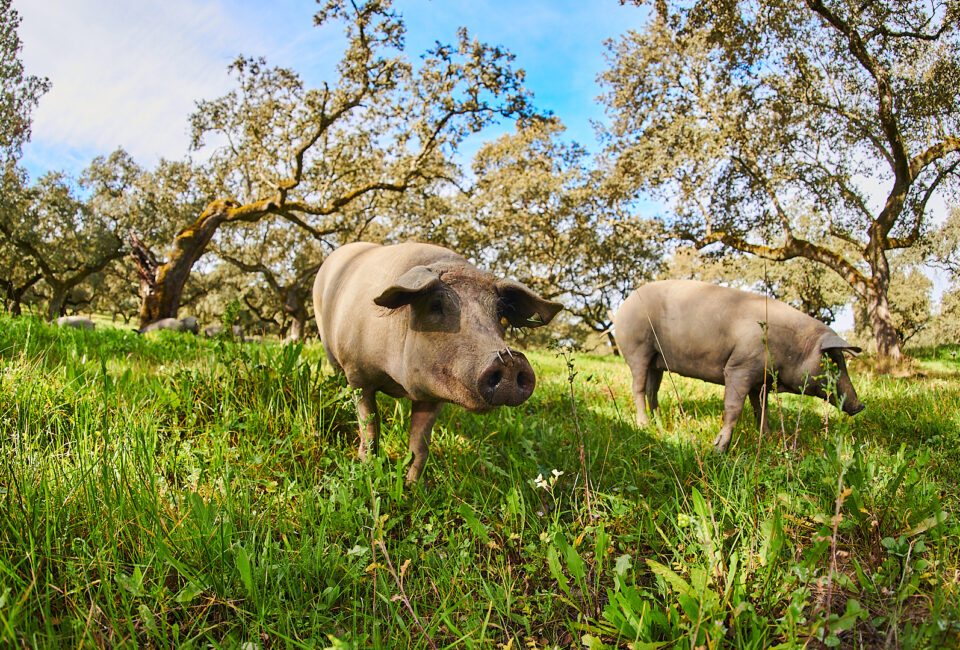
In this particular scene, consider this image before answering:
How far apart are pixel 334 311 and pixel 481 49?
14025mm

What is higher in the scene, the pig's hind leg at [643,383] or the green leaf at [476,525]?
the pig's hind leg at [643,383]

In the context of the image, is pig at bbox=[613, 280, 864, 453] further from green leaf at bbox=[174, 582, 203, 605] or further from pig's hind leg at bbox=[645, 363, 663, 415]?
green leaf at bbox=[174, 582, 203, 605]

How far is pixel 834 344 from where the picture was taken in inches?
196

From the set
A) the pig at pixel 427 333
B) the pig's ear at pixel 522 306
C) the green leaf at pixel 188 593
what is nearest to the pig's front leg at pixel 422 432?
the pig at pixel 427 333

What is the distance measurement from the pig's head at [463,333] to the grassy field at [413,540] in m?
0.34

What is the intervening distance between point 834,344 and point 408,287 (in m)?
4.45

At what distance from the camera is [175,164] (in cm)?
2514

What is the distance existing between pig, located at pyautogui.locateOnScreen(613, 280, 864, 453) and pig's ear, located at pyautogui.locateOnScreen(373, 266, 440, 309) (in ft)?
8.75

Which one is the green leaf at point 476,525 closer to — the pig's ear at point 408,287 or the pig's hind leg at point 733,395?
the pig's ear at point 408,287

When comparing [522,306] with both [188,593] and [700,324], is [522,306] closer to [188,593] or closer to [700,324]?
[188,593]

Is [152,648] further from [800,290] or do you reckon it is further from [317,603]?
[800,290]

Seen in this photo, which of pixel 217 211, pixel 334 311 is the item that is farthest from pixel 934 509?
pixel 217 211

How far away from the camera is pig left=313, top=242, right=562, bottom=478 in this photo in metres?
2.56

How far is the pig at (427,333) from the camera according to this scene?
2564 millimetres
